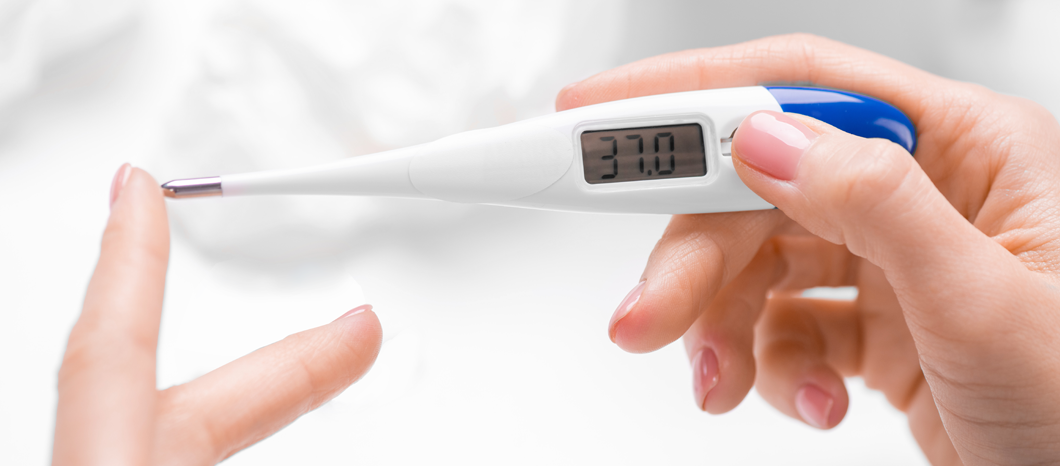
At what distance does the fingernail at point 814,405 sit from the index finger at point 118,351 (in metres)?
1.06

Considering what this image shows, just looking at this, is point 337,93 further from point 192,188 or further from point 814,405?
point 814,405

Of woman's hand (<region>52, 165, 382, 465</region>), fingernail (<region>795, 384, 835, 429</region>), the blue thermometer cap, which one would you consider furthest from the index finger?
fingernail (<region>795, 384, 835, 429</region>)

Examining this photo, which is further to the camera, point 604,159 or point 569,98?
point 569,98

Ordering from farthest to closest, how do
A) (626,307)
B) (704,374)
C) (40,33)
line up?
(40,33) < (704,374) < (626,307)

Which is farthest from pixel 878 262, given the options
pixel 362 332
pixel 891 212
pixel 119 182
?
pixel 119 182

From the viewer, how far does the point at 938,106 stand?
102 cm

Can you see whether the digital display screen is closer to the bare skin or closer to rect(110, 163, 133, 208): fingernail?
the bare skin

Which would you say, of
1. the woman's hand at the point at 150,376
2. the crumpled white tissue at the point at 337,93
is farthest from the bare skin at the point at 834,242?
the crumpled white tissue at the point at 337,93

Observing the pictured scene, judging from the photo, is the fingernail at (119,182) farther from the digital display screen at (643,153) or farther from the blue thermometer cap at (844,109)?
the blue thermometer cap at (844,109)

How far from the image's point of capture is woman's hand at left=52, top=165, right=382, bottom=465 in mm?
632

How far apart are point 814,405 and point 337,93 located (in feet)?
3.73

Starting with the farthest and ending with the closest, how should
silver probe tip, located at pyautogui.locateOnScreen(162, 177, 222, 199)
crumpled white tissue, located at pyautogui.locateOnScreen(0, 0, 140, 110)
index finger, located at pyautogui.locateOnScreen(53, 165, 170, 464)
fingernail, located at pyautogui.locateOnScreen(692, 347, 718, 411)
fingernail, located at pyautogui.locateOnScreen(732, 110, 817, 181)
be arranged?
crumpled white tissue, located at pyautogui.locateOnScreen(0, 0, 140, 110) → fingernail, located at pyautogui.locateOnScreen(692, 347, 718, 411) → silver probe tip, located at pyautogui.locateOnScreen(162, 177, 222, 199) → fingernail, located at pyautogui.locateOnScreen(732, 110, 817, 181) → index finger, located at pyautogui.locateOnScreen(53, 165, 170, 464)

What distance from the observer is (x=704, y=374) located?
3.90 ft

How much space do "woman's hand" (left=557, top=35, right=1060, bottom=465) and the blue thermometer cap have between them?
11 cm
